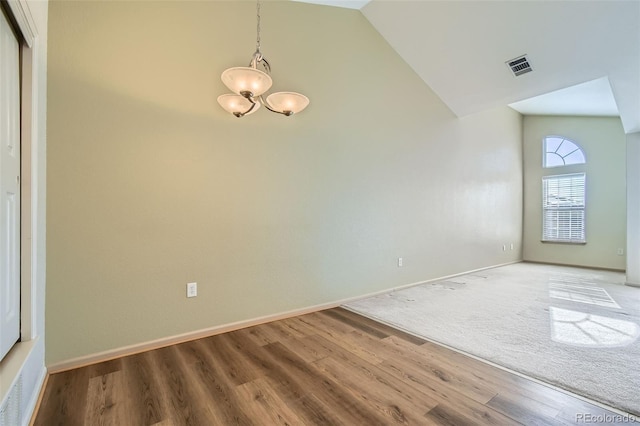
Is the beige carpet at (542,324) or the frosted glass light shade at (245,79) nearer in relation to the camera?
the frosted glass light shade at (245,79)

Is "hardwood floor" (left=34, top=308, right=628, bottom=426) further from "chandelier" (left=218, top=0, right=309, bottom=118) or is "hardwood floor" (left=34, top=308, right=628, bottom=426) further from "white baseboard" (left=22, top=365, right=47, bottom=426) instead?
"chandelier" (left=218, top=0, right=309, bottom=118)

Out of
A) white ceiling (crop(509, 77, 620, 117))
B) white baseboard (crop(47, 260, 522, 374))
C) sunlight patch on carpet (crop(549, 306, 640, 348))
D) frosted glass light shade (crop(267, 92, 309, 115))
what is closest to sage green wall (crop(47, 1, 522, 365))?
white baseboard (crop(47, 260, 522, 374))

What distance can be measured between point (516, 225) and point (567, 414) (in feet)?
21.0

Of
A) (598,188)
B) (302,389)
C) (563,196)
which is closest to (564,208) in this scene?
(563,196)

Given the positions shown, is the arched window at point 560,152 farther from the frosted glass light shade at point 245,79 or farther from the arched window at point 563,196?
the frosted glass light shade at point 245,79

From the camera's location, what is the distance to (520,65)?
11.7 ft

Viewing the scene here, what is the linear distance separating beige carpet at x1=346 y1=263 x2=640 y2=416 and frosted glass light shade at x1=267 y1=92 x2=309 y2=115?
226 centimetres

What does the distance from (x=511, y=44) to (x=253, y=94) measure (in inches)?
130

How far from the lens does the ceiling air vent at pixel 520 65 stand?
3.46 metres

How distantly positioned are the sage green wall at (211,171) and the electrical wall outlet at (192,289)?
0.05 metres

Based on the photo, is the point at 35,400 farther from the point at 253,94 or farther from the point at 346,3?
the point at 346,3

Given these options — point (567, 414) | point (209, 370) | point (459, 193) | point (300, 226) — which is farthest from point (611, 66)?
point (209, 370)

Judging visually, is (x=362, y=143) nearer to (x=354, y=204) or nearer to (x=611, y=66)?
(x=354, y=204)

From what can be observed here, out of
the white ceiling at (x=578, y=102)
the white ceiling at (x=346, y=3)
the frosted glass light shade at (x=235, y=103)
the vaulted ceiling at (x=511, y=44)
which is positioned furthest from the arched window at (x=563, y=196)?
the frosted glass light shade at (x=235, y=103)
